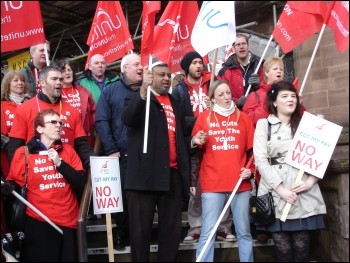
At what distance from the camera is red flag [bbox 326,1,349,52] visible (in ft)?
18.1

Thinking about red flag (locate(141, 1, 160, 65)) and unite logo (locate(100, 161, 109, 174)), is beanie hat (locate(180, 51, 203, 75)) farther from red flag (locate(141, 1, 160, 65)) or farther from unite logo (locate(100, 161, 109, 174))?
unite logo (locate(100, 161, 109, 174))

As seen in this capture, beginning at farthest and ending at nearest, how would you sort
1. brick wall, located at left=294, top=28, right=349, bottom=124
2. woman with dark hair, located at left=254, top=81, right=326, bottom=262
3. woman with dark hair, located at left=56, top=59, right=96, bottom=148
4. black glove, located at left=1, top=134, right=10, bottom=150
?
brick wall, located at left=294, top=28, right=349, bottom=124, woman with dark hair, located at left=56, top=59, right=96, bottom=148, black glove, located at left=1, top=134, right=10, bottom=150, woman with dark hair, located at left=254, top=81, right=326, bottom=262

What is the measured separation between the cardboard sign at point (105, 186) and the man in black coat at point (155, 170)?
11.1 inches

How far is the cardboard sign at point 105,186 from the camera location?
5.11 meters

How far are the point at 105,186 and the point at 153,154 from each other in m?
0.61

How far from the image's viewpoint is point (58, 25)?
12.2m

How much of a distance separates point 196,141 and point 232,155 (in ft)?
1.22

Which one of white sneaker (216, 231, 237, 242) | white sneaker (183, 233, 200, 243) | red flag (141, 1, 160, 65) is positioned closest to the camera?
red flag (141, 1, 160, 65)

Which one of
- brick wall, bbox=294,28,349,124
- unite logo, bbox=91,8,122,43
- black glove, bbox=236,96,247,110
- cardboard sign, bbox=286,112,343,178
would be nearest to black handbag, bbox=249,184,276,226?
cardboard sign, bbox=286,112,343,178

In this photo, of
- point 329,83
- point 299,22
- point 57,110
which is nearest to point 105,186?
point 57,110

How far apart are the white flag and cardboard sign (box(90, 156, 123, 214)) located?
4.73 feet

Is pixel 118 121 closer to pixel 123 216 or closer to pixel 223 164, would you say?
pixel 123 216

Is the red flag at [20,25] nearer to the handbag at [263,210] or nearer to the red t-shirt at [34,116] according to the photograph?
the red t-shirt at [34,116]

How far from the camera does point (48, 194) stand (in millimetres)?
4855
